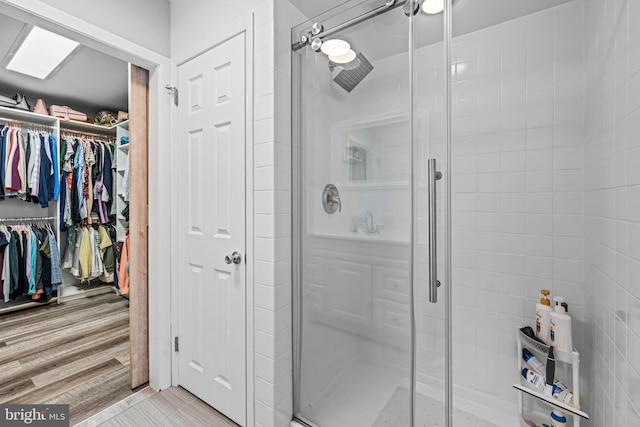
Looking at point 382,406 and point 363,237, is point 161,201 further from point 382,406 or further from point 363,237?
point 382,406

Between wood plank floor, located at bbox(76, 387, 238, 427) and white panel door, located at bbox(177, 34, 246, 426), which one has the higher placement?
white panel door, located at bbox(177, 34, 246, 426)

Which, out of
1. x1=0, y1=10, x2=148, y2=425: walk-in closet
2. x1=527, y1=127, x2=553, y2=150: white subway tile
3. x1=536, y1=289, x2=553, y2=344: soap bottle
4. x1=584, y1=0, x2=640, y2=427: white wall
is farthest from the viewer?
x1=0, y1=10, x2=148, y2=425: walk-in closet

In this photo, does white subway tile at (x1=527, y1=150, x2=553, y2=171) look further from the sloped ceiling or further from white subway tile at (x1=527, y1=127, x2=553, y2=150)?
the sloped ceiling

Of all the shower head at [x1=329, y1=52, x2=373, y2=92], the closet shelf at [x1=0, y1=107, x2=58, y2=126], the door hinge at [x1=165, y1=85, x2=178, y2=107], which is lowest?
the shower head at [x1=329, y1=52, x2=373, y2=92]

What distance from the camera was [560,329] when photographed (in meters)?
Result: 1.30

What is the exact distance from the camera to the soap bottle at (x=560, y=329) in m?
1.29

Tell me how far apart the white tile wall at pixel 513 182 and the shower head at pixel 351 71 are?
0.51m

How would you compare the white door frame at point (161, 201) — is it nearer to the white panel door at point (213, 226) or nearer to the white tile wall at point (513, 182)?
the white panel door at point (213, 226)

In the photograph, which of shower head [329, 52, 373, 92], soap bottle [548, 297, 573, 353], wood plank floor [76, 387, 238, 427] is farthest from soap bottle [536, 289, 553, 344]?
wood plank floor [76, 387, 238, 427]

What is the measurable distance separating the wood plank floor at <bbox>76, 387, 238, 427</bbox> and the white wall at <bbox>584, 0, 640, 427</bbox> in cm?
167

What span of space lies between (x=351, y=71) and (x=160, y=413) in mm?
2078

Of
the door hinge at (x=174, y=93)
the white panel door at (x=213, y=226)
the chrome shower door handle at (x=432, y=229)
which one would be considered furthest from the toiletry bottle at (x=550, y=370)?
the door hinge at (x=174, y=93)

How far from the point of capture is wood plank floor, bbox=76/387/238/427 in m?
1.56

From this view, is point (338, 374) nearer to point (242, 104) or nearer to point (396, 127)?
point (396, 127)
